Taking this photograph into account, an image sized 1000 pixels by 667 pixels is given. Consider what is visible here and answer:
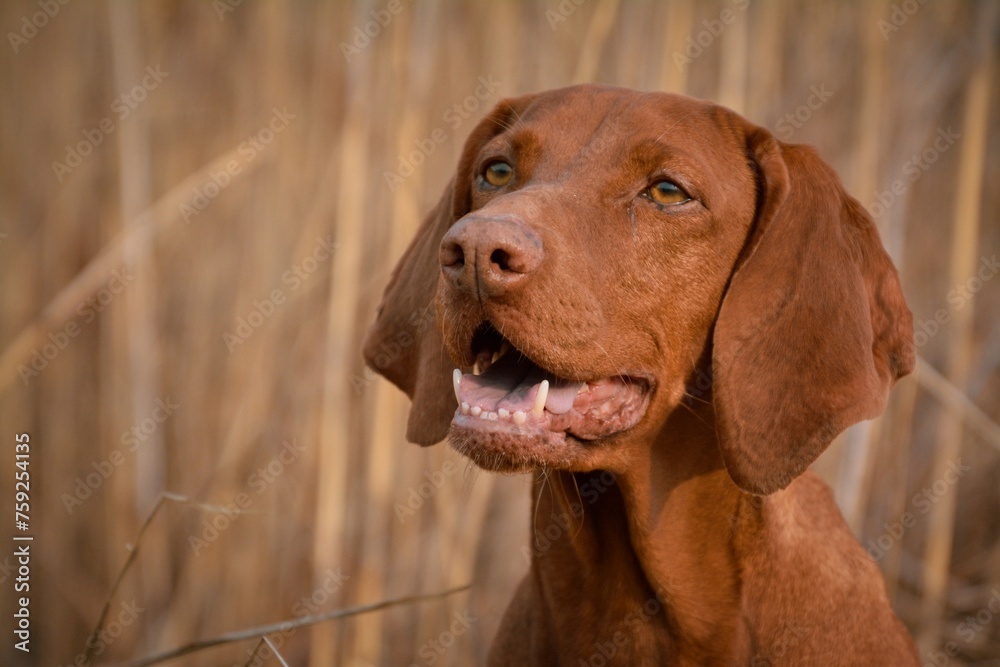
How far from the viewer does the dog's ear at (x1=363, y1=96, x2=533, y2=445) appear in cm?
281

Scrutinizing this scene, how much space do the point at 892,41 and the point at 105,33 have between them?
398cm

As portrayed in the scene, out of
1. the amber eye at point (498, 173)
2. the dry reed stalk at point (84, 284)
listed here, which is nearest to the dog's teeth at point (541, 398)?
the amber eye at point (498, 173)

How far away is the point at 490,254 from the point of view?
210 cm

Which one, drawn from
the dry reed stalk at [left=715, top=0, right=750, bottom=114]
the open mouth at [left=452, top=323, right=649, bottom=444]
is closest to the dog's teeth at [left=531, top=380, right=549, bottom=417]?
the open mouth at [left=452, top=323, right=649, bottom=444]

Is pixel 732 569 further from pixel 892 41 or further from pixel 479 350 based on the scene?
pixel 892 41

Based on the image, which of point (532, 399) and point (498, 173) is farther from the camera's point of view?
point (498, 173)

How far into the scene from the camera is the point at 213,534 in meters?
4.70

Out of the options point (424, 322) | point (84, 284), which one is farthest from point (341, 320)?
point (424, 322)

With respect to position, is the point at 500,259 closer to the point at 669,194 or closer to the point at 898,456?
the point at 669,194

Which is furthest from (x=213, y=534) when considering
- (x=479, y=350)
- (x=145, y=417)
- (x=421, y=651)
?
(x=479, y=350)

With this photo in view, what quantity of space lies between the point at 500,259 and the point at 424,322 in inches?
33.4

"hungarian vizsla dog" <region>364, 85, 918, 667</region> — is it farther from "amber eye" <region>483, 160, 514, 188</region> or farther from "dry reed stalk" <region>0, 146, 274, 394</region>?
"dry reed stalk" <region>0, 146, 274, 394</region>

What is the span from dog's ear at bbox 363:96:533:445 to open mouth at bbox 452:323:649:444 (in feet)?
1.13

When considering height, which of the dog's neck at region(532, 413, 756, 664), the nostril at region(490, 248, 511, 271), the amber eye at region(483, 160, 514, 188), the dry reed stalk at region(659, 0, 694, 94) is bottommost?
the dog's neck at region(532, 413, 756, 664)
